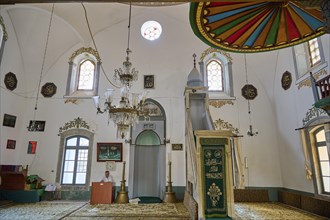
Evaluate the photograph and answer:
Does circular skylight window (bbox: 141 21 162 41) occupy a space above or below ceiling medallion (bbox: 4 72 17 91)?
above

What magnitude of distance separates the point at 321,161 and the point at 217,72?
4.29m

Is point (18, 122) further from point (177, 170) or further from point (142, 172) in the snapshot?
point (177, 170)

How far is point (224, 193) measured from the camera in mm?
4047

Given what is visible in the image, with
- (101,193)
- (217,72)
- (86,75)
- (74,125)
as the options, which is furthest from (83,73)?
(217,72)

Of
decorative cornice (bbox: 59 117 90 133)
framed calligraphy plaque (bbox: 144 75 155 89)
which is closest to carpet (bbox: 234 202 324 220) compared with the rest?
framed calligraphy plaque (bbox: 144 75 155 89)

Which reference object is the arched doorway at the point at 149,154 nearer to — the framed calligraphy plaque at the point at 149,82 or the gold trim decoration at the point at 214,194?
the framed calligraphy plaque at the point at 149,82

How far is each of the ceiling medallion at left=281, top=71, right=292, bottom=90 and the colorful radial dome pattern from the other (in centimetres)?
355

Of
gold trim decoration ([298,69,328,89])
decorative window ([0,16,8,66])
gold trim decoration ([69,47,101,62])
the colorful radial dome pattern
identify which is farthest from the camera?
gold trim decoration ([69,47,101,62])

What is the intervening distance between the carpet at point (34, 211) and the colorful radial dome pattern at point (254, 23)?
4.67 metres

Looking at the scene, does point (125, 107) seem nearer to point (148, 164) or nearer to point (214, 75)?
point (148, 164)

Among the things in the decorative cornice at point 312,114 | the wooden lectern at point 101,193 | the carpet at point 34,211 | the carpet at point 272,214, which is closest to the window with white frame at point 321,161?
the decorative cornice at point 312,114

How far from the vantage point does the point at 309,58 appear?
5988mm

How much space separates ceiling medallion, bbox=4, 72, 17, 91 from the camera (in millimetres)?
6785

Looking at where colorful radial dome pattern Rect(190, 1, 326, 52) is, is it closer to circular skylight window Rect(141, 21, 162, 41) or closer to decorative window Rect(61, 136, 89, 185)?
circular skylight window Rect(141, 21, 162, 41)
